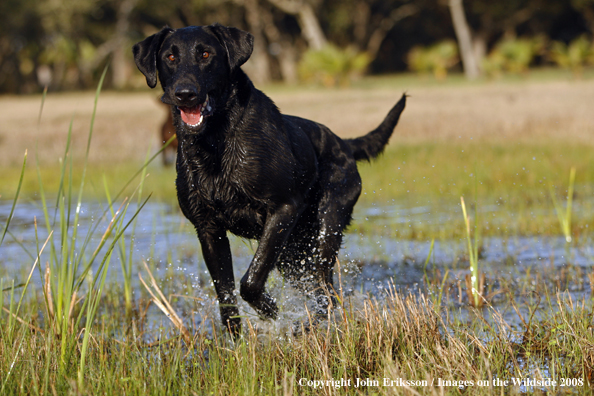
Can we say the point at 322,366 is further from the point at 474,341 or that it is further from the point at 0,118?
the point at 0,118

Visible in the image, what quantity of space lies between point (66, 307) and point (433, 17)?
46005 millimetres

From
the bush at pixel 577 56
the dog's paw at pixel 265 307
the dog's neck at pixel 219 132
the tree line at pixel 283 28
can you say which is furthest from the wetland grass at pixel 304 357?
the tree line at pixel 283 28

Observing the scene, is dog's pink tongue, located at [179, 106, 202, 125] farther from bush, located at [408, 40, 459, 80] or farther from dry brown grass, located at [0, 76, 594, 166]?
bush, located at [408, 40, 459, 80]

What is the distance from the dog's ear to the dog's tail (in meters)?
1.46

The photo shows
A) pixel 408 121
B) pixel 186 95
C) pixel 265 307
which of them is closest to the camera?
pixel 186 95

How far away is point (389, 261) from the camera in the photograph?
5844 mm

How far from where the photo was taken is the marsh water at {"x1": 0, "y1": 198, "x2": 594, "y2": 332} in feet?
15.5

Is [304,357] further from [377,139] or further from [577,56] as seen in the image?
[577,56]

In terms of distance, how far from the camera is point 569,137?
1198 centimetres

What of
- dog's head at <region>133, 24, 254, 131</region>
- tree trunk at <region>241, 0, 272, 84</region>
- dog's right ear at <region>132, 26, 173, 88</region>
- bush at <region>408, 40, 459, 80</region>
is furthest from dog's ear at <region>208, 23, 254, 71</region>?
tree trunk at <region>241, 0, 272, 84</region>

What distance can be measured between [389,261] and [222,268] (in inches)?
92.1

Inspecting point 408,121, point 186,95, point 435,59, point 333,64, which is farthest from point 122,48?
point 186,95

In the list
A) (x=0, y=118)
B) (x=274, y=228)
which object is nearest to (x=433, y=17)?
(x=0, y=118)

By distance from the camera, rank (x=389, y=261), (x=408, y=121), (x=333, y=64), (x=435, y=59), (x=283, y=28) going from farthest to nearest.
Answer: (x=283, y=28) → (x=435, y=59) → (x=333, y=64) → (x=408, y=121) → (x=389, y=261)
